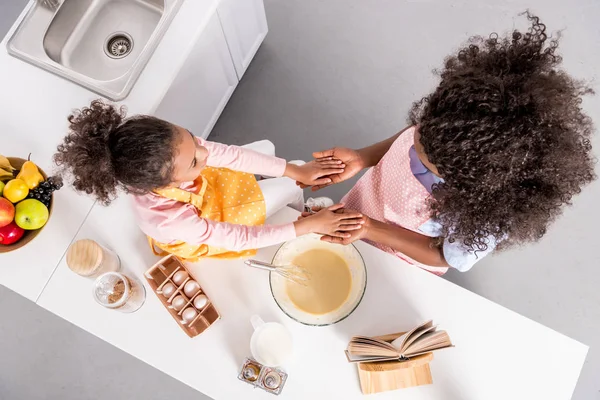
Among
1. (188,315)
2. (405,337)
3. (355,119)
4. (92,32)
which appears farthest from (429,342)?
(92,32)

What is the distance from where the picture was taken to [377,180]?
4.11ft

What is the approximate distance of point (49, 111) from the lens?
1188 millimetres

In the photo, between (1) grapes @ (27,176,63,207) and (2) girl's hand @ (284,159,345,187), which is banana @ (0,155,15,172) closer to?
(1) grapes @ (27,176,63,207)

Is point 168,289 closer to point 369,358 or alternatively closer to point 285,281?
point 285,281

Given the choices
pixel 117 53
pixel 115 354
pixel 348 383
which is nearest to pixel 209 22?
pixel 117 53

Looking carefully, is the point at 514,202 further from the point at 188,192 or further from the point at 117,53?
the point at 117,53

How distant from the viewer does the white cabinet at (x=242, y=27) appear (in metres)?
1.47

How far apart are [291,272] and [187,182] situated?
0.32 meters

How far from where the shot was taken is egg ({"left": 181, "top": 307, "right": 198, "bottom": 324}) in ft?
3.37

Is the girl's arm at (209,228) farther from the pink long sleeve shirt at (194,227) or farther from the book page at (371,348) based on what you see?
the book page at (371,348)

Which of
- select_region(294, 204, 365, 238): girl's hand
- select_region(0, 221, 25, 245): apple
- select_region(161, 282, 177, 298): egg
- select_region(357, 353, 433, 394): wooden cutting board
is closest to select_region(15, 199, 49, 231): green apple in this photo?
select_region(0, 221, 25, 245): apple

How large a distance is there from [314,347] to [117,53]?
1.06 m

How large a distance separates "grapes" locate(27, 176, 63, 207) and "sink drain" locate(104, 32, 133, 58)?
543 millimetres

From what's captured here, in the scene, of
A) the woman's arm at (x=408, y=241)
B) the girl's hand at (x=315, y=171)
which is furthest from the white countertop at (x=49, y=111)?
the woman's arm at (x=408, y=241)
